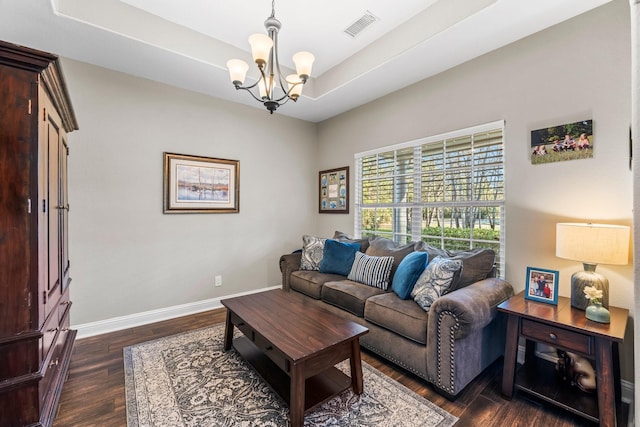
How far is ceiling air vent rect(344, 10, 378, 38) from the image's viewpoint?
2.53 metres

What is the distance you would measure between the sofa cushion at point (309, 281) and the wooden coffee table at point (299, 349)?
61cm

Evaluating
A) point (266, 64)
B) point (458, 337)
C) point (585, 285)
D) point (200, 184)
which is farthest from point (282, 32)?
point (585, 285)

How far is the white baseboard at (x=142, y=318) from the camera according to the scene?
111 inches

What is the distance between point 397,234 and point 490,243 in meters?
1.07

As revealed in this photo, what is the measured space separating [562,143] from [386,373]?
2251 mm

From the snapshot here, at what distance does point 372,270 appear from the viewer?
9.23 feet

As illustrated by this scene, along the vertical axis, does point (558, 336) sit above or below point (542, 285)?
below

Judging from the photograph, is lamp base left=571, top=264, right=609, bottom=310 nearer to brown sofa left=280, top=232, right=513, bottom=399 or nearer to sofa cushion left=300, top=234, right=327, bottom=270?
brown sofa left=280, top=232, right=513, bottom=399

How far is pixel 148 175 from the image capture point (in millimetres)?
3164

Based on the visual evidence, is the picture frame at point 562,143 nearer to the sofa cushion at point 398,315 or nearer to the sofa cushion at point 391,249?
the sofa cushion at point 391,249

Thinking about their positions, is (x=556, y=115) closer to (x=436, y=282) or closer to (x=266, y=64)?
(x=436, y=282)

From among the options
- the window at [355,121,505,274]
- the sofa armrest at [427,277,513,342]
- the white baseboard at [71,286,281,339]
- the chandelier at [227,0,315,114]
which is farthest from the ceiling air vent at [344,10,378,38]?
the white baseboard at [71,286,281,339]

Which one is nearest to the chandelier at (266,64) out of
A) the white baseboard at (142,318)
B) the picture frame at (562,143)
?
the picture frame at (562,143)

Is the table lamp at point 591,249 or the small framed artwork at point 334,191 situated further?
the small framed artwork at point 334,191
